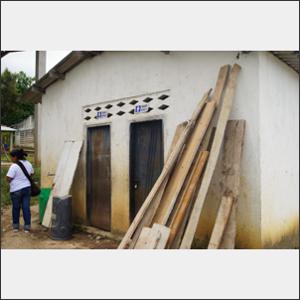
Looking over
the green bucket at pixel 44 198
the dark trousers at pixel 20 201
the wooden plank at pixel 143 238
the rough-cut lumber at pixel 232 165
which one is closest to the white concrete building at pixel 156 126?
the rough-cut lumber at pixel 232 165

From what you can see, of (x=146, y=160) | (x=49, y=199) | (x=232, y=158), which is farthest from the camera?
(x=49, y=199)

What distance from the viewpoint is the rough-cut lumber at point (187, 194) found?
3.50 m

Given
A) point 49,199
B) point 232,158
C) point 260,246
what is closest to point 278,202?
point 260,246

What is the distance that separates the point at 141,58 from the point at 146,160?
177 cm

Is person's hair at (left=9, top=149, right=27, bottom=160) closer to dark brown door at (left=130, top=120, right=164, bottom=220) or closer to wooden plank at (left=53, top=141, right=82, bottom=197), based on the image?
wooden plank at (left=53, top=141, right=82, bottom=197)

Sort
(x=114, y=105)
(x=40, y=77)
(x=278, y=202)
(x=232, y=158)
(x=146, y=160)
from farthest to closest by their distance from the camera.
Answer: (x=40, y=77), (x=114, y=105), (x=146, y=160), (x=278, y=202), (x=232, y=158)

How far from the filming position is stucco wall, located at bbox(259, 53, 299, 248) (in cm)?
412

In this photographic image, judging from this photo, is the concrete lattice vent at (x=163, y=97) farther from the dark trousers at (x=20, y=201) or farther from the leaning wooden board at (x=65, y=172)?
the dark trousers at (x=20, y=201)

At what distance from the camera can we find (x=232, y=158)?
399 centimetres

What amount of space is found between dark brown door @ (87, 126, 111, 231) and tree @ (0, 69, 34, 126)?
2257 millimetres

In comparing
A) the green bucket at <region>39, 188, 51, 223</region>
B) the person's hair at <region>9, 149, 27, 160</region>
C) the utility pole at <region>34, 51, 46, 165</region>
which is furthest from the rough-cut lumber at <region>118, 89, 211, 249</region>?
the utility pole at <region>34, 51, 46, 165</region>

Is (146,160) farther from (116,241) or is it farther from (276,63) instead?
(276,63)

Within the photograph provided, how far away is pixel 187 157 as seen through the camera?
3959 millimetres

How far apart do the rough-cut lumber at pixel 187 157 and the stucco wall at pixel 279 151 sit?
0.55m
